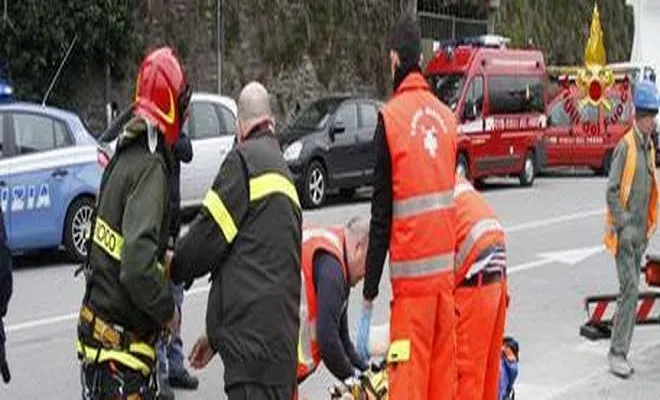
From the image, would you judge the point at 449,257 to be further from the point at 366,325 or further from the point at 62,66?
the point at 62,66

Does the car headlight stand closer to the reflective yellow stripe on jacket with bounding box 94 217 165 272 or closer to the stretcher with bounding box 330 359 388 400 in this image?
the stretcher with bounding box 330 359 388 400

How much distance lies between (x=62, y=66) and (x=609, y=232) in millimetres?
14822

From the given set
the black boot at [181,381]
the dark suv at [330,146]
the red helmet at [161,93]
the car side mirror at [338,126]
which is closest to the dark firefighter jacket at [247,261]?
the red helmet at [161,93]

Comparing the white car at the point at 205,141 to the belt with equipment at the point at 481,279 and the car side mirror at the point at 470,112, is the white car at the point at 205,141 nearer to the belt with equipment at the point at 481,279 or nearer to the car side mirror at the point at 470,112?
the car side mirror at the point at 470,112

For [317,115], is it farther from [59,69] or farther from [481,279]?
[481,279]

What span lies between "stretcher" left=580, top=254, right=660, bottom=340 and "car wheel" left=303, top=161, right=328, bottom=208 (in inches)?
371

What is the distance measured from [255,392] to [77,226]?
9.88 m

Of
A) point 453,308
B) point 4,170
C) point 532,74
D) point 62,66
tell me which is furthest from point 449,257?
point 532,74

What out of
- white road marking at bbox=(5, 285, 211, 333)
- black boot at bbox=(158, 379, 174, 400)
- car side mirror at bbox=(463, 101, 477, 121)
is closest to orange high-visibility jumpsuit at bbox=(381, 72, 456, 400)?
black boot at bbox=(158, 379, 174, 400)

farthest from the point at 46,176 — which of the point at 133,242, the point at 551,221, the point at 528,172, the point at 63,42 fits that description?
the point at 528,172

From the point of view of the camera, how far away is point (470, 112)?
23.4 m

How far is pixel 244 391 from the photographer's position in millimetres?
4836

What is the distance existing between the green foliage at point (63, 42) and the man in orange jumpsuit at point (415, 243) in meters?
16.6

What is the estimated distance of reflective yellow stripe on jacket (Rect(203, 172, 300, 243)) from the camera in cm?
477
